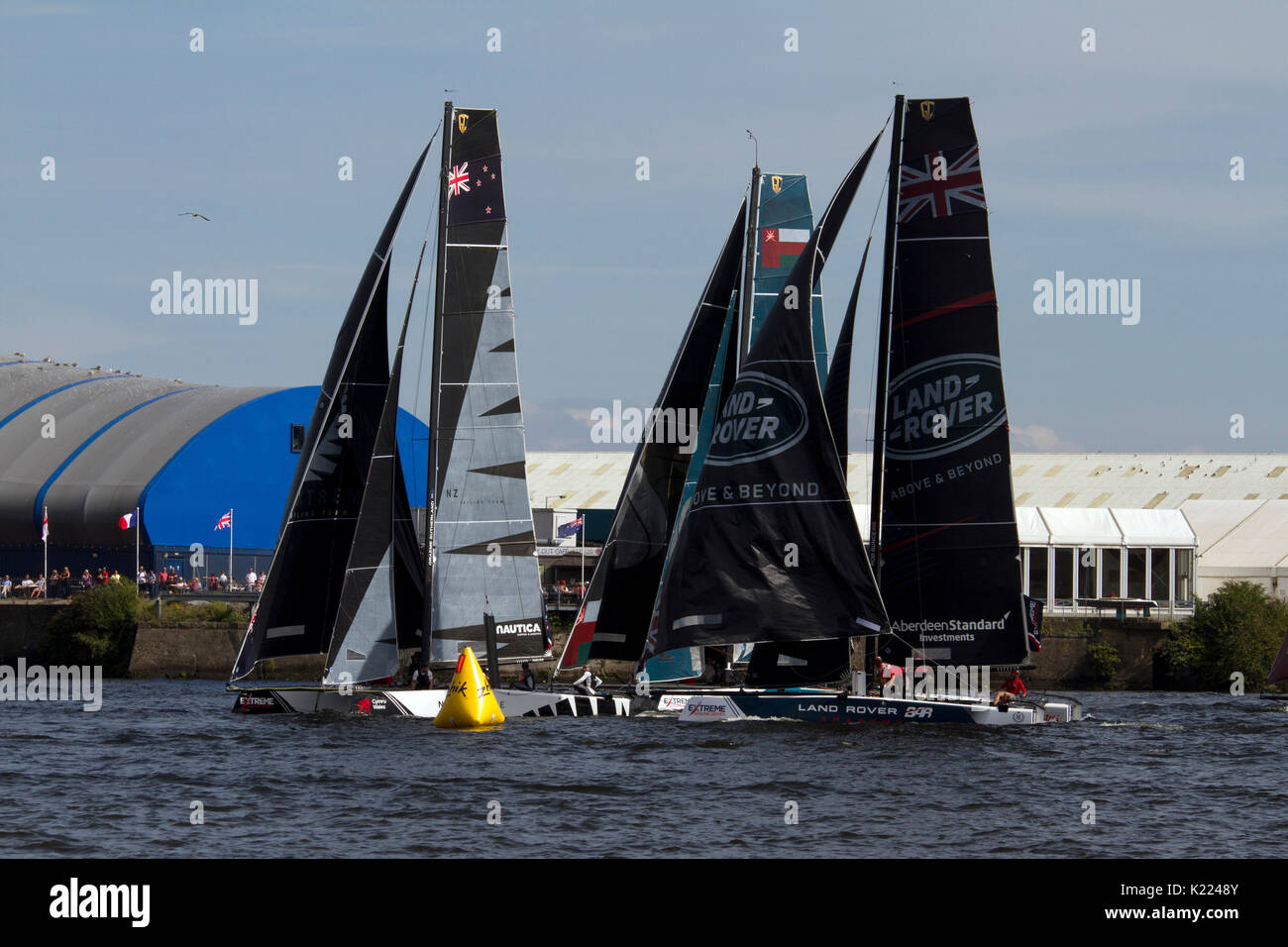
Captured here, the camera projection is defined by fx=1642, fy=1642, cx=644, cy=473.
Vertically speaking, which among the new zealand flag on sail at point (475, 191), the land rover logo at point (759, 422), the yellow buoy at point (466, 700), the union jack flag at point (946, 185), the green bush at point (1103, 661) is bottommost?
the green bush at point (1103, 661)

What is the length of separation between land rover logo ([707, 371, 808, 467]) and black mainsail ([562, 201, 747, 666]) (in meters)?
5.02

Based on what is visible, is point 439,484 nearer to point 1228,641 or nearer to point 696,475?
point 696,475

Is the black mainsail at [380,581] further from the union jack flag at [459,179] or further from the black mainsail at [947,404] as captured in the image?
the black mainsail at [947,404]

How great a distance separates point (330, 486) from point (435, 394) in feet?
11.5

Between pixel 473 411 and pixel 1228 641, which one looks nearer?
pixel 473 411

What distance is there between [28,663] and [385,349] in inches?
1558

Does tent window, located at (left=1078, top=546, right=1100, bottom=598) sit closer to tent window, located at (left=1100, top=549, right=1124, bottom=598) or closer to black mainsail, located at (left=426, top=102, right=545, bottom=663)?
tent window, located at (left=1100, top=549, right=1124, bottom=598)

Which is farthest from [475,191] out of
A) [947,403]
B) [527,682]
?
[947,403]

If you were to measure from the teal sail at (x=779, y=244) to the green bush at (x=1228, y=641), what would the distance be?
1237 inches

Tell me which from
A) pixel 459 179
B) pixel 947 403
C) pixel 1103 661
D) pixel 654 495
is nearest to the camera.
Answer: pixel 947 403

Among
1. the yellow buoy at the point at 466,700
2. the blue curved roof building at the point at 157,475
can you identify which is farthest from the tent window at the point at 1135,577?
the yellow buoy at the point at 466,700

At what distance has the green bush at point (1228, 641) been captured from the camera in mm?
64875

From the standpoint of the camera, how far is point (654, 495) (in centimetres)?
4097

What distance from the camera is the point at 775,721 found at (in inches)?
1394
